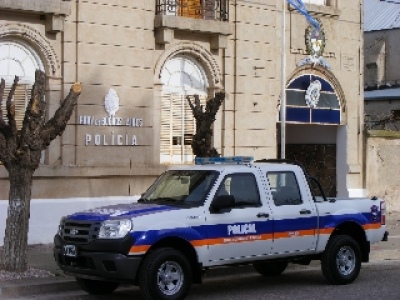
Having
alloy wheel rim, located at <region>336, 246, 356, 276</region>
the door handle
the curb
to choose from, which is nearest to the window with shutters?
the curb

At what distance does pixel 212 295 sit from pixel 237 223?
120 cm

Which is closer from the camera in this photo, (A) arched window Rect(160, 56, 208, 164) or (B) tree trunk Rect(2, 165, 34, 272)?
(B) tree trunk Rect(2, 165, 34, 272)

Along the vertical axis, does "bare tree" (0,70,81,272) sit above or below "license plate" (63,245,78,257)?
above

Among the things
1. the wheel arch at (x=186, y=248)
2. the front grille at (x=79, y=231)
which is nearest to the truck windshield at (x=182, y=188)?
the wheel arch at (x=186, y=248)

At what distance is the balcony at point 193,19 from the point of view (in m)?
19.2

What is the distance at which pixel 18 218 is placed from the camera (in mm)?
13086

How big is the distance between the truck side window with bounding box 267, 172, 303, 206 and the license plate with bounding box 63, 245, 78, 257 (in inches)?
120

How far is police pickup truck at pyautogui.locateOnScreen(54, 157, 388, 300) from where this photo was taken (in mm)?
10766

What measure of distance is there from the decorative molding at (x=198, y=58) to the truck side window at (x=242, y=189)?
25.1ft

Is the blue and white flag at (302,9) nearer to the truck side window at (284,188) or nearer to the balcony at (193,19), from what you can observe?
the balcony at (193,19)

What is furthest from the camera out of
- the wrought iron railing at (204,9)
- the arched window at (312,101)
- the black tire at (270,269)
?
the arched window at (312,101)

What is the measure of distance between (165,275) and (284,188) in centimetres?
263

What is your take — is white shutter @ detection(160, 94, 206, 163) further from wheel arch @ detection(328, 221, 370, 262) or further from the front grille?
the front grille

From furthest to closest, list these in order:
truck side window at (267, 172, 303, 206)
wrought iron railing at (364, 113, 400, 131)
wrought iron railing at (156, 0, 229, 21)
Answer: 1. wrought iron railing at (364, 113, 400, 131)
2. wrought iron railing at (156, 0, 229, 21)
3. truck side window at (267, 172, 303, 206)
